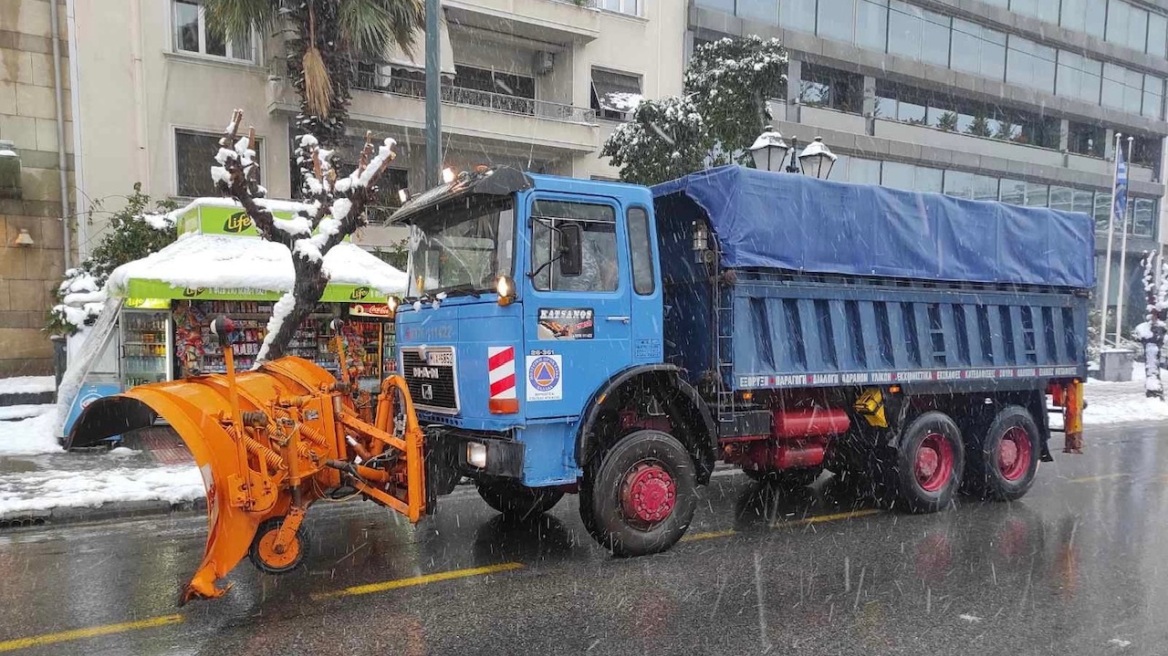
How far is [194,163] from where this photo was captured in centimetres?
1681

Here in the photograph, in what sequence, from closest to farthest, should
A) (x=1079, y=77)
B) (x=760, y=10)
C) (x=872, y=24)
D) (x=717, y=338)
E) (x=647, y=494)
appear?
1. (x=647, y=494)
2. (x=717, y=338)
3. (x=760, y=10)
4. (x=872, y=24)
5. (x=1079, y=77)

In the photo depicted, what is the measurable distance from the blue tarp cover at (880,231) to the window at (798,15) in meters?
17.7

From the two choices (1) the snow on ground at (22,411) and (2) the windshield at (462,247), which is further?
(1) the snow on ground at (22,411)

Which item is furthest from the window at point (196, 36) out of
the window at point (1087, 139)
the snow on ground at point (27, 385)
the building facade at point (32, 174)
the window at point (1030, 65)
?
the window at point (1087, 139)

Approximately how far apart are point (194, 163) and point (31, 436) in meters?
7.17

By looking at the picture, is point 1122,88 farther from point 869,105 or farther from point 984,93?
point 869,105

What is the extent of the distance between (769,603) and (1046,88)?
34.2m

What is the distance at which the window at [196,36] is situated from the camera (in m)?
16.6

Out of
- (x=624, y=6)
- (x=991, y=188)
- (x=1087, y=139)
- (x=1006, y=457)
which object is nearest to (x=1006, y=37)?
(x=991, y=188)

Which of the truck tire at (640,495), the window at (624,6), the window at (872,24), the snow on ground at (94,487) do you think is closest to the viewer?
the truck tire at (640,495)

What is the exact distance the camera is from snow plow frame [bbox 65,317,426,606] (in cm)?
485

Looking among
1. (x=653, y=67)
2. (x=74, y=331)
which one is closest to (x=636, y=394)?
(x=74, y=331)

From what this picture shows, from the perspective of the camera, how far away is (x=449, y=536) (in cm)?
690

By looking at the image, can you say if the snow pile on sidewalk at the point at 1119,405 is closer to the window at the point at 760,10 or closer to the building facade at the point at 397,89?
the building facade at the point at 397,89
